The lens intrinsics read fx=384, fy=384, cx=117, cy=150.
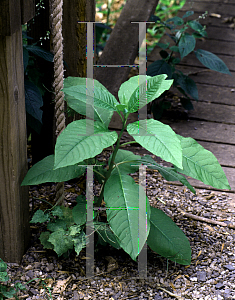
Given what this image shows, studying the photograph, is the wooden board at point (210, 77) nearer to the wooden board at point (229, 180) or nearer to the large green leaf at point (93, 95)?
the wooden board at point (229, 180)

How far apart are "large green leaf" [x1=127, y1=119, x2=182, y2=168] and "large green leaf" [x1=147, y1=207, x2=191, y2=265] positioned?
1.45 ft

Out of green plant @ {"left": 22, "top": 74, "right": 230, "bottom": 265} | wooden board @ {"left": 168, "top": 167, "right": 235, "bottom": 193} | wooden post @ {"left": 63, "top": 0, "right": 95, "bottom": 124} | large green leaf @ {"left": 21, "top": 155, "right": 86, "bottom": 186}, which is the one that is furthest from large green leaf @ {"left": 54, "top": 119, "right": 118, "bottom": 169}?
Result: wooden board @ {"left": 168, "top": 167, "right": 235, "bottom": 193}

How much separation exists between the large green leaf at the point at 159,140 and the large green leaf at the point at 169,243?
1.45 feet

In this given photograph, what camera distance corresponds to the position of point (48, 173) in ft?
4.95

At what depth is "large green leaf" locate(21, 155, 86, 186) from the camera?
1476 millimetres

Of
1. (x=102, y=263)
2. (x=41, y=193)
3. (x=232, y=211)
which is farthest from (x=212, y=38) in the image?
(x=102, y=263)

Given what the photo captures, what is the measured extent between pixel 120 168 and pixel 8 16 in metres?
0.72

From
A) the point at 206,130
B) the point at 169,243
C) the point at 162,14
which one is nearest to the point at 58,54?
the point at 169,243

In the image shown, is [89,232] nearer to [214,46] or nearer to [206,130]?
[206,130]

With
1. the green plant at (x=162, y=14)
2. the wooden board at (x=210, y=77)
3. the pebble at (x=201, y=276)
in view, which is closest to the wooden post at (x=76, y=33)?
the pebble at (x=201, y=276)

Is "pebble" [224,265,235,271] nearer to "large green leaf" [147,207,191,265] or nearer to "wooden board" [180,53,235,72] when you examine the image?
"large green leaf" [147,207,191,265]

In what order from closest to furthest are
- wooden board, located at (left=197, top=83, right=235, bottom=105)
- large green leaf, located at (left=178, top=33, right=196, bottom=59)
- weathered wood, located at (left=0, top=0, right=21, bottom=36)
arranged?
1. weathered wood, located at (left=0, top=0, right=21, bottom=36)
2. large green leaf, located at (left=178, top=33, right=196, bottom=59)
3. wooden board, located at (left=197, top=83, right=235, bottom=105)

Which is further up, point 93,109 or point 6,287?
point 93,109

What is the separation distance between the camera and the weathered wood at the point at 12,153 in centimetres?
134
